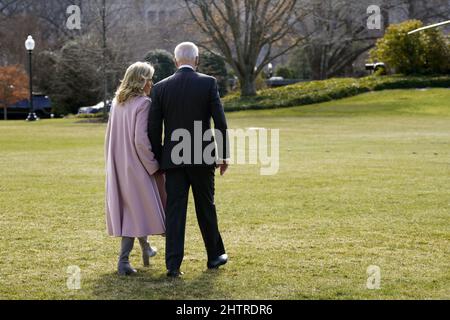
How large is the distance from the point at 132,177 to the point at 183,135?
0.61 metres

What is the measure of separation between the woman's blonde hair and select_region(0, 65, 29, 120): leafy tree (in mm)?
42434

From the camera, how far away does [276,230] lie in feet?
33.0

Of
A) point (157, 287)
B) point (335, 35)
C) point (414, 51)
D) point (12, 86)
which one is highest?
point (335, 35)

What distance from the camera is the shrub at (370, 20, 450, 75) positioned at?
44219mm

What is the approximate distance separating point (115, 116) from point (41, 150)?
662 inches

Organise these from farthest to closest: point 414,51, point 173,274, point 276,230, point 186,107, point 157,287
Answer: point 414,51
point 276,230
point 186,107
point 173,274
point 157,287

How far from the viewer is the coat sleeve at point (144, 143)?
25.6ft

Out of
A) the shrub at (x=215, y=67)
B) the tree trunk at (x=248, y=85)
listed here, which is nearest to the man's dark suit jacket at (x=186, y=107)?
the tree trunk at (x=248, y=85)

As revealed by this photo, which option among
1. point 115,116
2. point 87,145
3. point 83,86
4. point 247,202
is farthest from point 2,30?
point 115,116

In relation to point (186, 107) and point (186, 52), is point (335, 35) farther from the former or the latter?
point (186, 107)

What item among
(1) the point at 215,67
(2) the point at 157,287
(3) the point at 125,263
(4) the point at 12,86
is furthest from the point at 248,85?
(2) the point at 157,287

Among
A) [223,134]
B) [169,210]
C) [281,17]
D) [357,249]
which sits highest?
[281,17]
